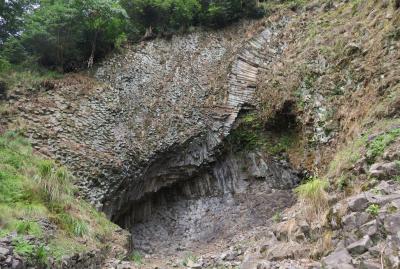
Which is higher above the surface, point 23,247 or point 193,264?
point 23,247

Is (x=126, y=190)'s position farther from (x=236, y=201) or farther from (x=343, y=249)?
(x=343, y=249)

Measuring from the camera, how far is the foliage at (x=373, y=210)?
446 centimetres

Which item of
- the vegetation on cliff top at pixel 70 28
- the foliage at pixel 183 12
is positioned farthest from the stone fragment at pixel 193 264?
the foliage at pixel 183 12

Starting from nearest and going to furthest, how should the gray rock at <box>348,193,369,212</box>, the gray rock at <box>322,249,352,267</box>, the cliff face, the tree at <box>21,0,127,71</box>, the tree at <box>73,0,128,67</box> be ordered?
the gray rock at <box>322,249,352,267</box>
the gray rock at <box>348,193,369,212</box>
the cliff face
the tree at <box>21,0,127,71</box>
the tree at <box>73,0,128,67</box>

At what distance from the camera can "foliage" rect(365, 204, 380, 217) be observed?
4.46m

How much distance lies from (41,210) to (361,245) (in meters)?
5.75

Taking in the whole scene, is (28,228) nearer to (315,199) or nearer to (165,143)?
(315,199)

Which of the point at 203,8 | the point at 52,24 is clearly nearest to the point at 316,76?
the point at 203,8

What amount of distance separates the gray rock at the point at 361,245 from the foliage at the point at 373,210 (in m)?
0.33

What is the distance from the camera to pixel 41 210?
7129 mm

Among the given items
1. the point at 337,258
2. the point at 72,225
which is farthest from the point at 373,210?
the point at 72,225

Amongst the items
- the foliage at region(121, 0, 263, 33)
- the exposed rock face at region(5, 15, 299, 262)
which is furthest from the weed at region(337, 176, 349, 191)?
the foliage at region(121, 0, 263, 33)

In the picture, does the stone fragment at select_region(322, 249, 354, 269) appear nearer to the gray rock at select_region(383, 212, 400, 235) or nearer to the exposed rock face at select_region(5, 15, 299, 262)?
the gray rock at select_region(383, 212, 400, 235)

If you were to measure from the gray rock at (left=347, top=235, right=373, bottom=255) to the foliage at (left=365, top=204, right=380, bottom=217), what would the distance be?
333mm
